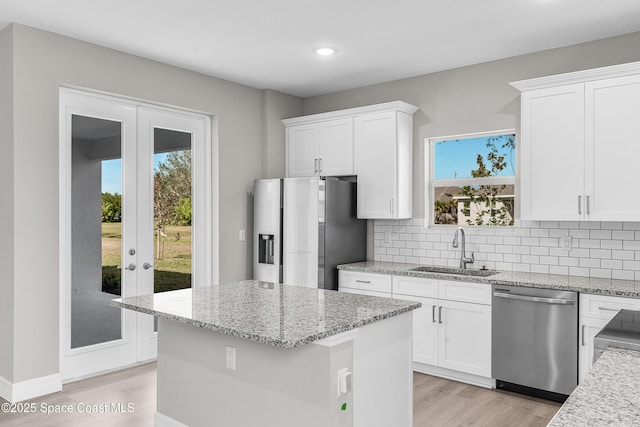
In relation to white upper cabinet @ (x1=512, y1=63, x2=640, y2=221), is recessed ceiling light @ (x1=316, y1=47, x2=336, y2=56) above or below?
above

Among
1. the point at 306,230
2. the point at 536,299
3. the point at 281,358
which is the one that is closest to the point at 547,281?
the point at 536,299

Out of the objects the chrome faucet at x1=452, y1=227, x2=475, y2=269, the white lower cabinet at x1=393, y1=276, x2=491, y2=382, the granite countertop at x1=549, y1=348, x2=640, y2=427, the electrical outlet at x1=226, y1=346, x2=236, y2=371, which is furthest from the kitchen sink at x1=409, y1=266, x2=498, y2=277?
the granite countertop at x1=549, y1=348, x2=640, y2=427

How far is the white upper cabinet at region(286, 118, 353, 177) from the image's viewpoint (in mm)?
4918

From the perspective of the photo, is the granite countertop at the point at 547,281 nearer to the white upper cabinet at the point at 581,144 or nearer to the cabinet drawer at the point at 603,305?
the cabinet drawer at the point at 603,305

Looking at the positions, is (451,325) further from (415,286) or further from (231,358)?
(231,358)

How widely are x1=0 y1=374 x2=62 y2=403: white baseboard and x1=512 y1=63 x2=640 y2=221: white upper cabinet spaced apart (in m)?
3.84

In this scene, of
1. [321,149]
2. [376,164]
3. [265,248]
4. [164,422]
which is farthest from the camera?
[321,149]

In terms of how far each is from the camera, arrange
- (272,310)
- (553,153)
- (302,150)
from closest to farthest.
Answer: (272,310)
(553,153)
(302,150)

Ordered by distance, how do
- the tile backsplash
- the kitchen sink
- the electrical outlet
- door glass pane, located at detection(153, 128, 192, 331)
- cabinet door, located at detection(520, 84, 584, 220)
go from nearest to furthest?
the electrical outlet
cabinet door, located at detection(520, 84, 584, 220)
the tile backsplash
the kitchen sink
door glass pane, located at detection(153, 128, 192, 331)

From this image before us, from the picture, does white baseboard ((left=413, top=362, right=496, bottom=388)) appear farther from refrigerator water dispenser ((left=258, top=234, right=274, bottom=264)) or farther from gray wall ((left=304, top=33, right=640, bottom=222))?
refrigerator water dispenser ((left=258, top=234, right=274, bottom=264))

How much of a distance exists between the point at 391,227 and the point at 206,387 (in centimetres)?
275

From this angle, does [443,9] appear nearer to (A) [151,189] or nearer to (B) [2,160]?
(A) [151,189]

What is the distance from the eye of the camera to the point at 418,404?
3500 mm

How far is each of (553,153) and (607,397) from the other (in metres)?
2.73
